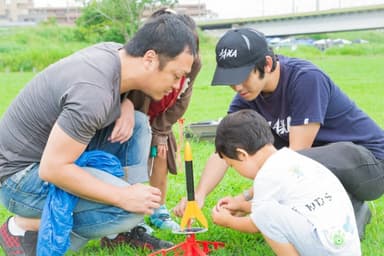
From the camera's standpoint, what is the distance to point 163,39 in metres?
2.76

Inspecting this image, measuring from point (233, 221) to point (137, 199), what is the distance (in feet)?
1.42

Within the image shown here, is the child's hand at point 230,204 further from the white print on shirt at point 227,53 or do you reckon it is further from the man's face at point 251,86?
the white print on shirt at point 227,53

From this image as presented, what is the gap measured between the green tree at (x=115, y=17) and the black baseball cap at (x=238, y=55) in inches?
1493

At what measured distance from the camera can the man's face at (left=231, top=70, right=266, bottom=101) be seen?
3.17 metres

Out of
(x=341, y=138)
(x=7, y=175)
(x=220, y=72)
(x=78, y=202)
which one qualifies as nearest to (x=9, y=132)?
(x=7, y=175)

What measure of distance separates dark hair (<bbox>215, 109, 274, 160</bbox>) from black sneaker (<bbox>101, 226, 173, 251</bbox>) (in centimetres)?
82

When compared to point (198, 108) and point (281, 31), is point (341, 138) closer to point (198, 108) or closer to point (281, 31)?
point (198, 108)

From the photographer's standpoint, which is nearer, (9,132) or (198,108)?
(9,132)

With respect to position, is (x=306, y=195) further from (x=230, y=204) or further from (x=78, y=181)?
(x=78, y=181)

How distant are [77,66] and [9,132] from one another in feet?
1.51

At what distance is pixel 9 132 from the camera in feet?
9.68

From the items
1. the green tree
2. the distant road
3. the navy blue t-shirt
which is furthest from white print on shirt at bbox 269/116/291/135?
the distant road

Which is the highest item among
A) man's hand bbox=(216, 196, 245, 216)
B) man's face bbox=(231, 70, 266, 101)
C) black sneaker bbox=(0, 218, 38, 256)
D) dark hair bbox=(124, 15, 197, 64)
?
dark hair bbox=(124, 15, 197, 64)

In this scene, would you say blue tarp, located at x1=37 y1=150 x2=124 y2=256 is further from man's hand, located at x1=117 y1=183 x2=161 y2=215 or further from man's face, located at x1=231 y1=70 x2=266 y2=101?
man's face, located at x1=231 y1=70 x2=266 y2=101
